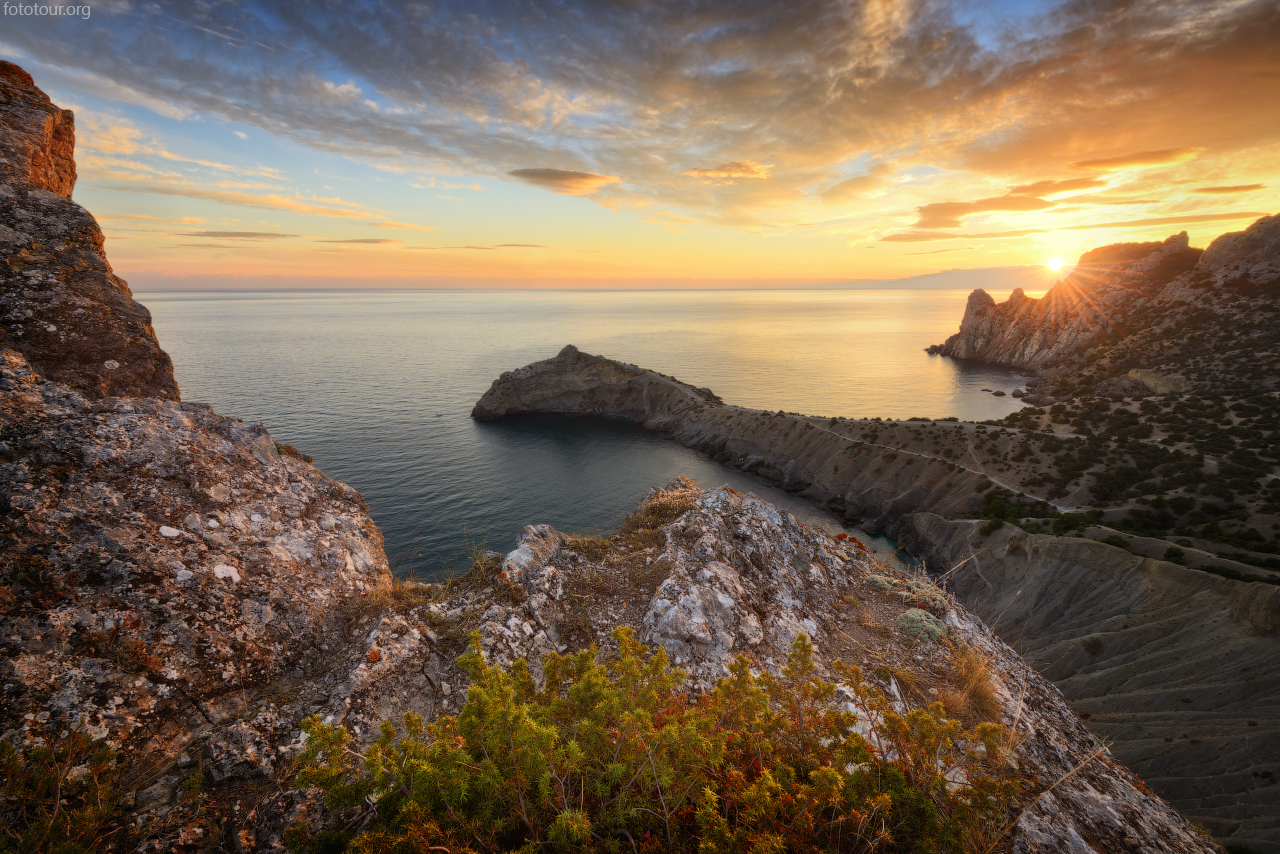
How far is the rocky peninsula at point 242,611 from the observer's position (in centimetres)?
591

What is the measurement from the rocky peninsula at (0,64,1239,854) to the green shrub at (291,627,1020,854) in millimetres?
736

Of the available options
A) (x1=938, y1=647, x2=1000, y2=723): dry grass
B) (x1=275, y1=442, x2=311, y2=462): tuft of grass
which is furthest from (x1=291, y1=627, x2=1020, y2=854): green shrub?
(x1=275, y1=442, x2=311, y2=462): tuft of grass

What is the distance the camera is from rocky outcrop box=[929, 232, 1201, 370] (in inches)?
4988

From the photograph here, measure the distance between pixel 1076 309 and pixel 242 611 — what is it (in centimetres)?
18851

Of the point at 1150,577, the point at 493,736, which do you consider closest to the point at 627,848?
the point at 493,736

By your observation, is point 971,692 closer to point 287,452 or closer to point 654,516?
point 654,516

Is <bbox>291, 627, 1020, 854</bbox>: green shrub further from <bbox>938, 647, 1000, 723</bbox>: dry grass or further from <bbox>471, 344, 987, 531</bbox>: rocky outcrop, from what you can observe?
<bbox>471, 344, 987, 531</bbox>: rocky outcrop

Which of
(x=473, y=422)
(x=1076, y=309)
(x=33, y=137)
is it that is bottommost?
(x=473, y=422)

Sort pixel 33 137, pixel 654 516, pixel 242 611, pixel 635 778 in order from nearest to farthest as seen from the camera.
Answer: pixel 635 778, pixel 242 611, pixel 33 137, pixel 654 516

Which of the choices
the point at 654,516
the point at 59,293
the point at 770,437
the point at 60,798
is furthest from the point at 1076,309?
the point at 60,798

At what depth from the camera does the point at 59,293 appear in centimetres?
891

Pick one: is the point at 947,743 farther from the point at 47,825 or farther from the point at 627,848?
the point at 47,825

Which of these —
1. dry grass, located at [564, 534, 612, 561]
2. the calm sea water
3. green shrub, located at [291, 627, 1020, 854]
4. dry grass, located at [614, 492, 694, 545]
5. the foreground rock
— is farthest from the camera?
the calm sea water

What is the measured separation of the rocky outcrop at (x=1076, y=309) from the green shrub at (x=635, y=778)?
6474 inches
